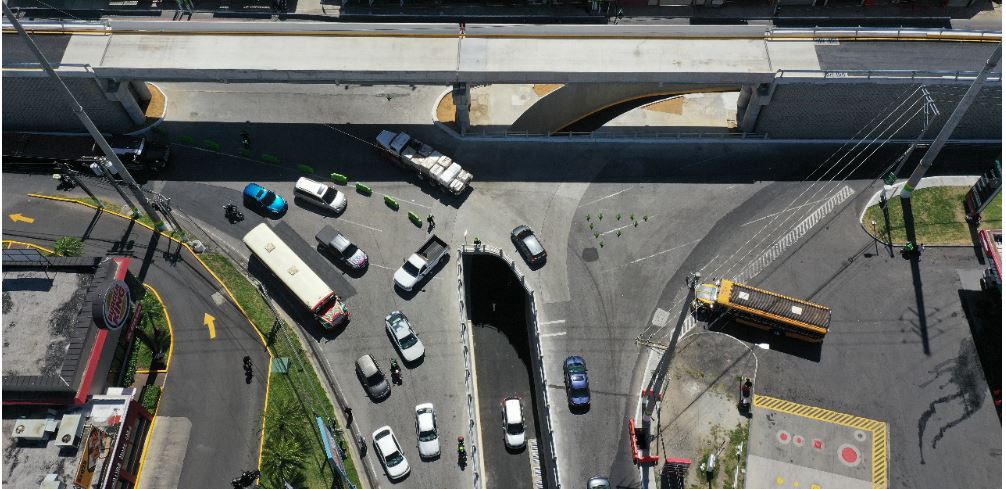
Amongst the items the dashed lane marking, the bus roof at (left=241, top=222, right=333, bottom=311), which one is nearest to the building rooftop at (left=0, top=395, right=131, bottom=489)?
the bus roof at (left=241, top=222, right=333, bottom=311)

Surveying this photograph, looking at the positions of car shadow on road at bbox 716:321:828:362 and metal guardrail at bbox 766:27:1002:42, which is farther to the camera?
metal guardrail at bbox 766:27:1002:42

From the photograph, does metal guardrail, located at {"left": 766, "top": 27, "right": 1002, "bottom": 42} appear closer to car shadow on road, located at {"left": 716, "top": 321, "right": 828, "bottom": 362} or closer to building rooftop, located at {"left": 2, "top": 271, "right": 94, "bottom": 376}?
car shadow on road, located at {"left": 716, "top": 321, "right": 828, "bottom": 362}

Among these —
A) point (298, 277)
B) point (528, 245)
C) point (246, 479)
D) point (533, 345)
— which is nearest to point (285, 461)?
point (246, 479)

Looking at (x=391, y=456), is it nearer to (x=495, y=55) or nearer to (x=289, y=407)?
(x=289, y=407)

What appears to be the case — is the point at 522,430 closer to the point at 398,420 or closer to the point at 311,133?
the point at 398,420

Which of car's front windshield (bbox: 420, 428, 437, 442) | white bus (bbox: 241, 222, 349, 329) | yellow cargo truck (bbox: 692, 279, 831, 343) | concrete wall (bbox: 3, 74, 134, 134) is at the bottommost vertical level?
car's front windshield (bbox: 420, 428, 437, 442)
